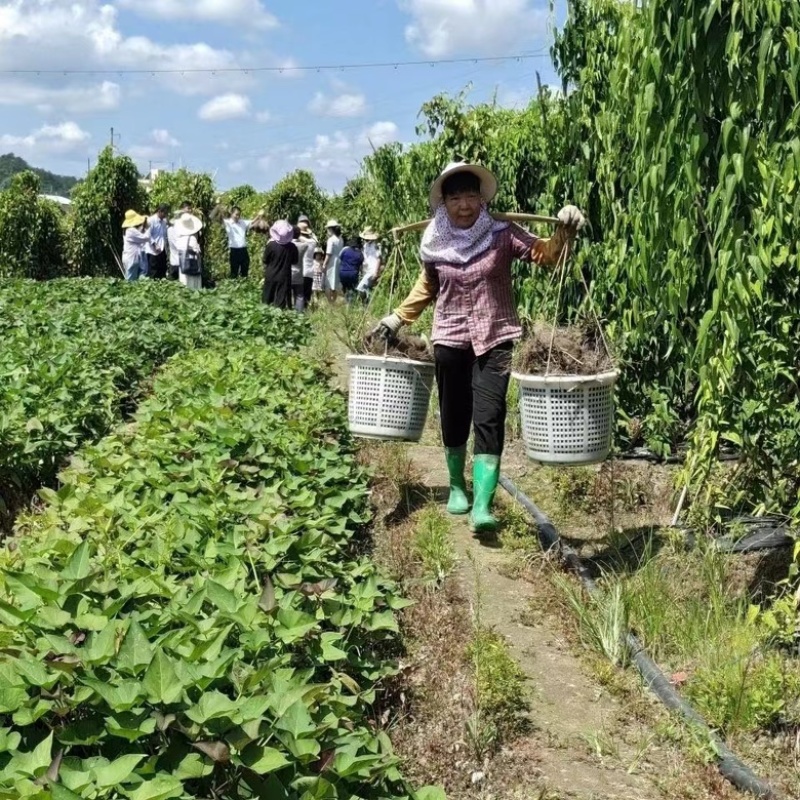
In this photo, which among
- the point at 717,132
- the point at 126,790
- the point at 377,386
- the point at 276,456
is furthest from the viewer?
the point at 377,386

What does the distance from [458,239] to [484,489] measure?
124 centimetres

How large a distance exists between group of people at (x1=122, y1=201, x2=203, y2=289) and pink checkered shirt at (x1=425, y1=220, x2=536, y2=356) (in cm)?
1376

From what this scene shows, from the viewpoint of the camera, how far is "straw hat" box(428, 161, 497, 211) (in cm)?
530

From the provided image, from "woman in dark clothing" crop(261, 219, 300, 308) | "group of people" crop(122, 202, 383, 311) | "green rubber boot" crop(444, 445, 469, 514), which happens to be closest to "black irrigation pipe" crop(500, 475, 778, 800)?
"green rubber boot" crop(444, 445, 469, 514)

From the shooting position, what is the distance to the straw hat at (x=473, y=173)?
17.4 ft

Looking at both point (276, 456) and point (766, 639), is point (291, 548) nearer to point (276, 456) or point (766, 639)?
point (276, 456)

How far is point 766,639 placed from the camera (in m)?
4.07

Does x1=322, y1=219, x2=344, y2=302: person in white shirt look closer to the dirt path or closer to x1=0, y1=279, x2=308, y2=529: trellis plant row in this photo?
x1=0, y1=279, x2=308, y2=529: trellis plant row

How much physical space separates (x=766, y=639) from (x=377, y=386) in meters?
2.39

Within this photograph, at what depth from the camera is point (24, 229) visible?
964 inches

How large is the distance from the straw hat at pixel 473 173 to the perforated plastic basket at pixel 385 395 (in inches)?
33.4

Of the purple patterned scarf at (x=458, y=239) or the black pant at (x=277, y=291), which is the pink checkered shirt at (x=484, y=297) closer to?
the purple patterned scarf at (x=458, y=239)

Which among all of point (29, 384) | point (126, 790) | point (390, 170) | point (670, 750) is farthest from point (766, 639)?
point (390, 170)

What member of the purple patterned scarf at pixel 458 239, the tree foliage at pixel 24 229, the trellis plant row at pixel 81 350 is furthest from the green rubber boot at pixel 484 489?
the tree foliage at pixel 24 229
